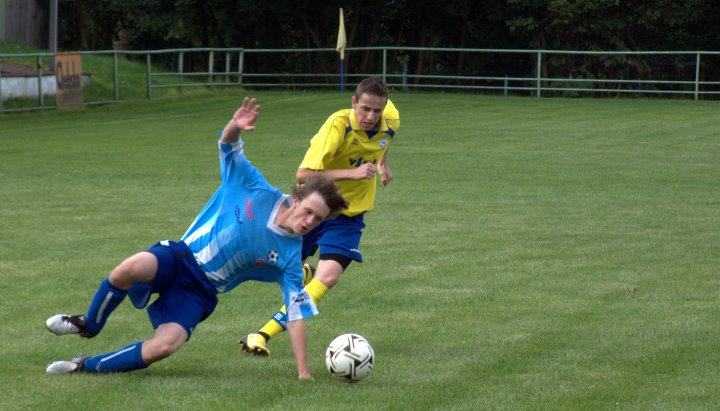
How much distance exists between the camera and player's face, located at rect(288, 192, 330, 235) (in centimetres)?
567

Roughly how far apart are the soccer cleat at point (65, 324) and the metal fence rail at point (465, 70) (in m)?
24.4

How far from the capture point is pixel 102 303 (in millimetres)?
5945

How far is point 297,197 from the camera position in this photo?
5.80m

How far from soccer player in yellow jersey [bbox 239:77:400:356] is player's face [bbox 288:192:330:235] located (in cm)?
118

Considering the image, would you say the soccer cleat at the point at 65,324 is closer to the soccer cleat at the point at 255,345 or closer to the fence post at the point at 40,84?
the soccer cleat at the point at 255,345

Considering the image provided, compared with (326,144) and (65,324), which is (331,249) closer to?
(326,144)

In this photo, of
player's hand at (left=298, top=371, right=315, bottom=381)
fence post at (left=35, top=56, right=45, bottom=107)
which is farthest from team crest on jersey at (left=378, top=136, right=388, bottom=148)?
fence post at (left=35, top=56, right=45, bottom=107)

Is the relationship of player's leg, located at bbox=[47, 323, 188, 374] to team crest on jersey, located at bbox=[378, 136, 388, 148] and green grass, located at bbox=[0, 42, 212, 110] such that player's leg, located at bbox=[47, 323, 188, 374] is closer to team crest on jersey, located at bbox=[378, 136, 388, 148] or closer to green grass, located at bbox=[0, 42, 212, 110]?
team crest on jersey, located at bbox=[378, 136, 388, 148]

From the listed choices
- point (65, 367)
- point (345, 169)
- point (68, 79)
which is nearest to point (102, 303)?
point (65, 367)

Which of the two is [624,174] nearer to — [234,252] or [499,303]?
[499,303]

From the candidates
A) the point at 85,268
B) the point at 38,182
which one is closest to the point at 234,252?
the point at 85,268

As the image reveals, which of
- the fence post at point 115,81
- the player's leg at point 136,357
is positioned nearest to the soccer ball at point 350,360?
the player's leg at point 136,357

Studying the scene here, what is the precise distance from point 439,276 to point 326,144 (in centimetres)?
234

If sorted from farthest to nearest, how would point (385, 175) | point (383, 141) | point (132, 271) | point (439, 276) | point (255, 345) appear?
point (439, 276) → point (385, 175) → point (383, 141) → point (255, 345) → point (132, 271)
